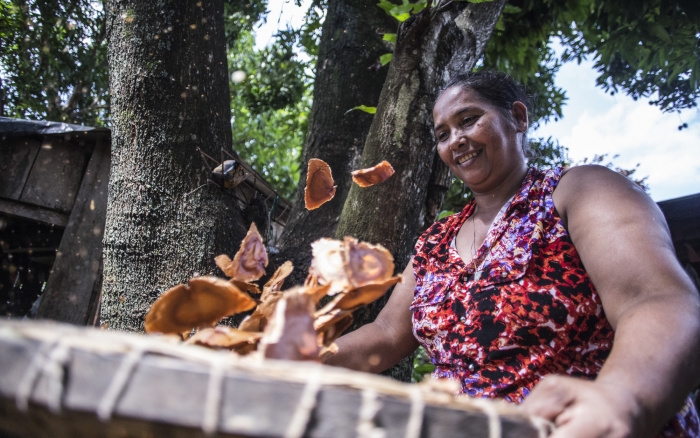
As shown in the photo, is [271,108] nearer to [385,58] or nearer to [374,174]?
[385,58]

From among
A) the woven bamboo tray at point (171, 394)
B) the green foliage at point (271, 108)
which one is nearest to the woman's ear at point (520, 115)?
the woven bamboo tray at point (171, 394)

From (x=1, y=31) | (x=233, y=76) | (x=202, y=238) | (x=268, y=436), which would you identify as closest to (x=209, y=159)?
(x=202, y=238)

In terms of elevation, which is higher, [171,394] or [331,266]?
[331,266]

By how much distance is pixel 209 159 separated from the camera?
1.59 metres

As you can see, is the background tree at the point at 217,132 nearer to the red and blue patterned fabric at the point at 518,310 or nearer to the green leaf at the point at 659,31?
the red and blue patterned fabric at the point at 518,310

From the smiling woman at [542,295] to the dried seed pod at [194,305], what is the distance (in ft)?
1.74

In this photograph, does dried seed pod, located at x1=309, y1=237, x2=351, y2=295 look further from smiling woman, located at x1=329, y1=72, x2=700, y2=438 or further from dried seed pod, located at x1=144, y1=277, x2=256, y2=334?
smiling woman, located at x1=329, y1=72, x2=700, y2=438

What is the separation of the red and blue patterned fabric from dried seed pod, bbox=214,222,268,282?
1.89 ft

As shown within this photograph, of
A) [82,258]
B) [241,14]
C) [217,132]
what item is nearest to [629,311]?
[217,132]

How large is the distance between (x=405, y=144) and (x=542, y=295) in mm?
804

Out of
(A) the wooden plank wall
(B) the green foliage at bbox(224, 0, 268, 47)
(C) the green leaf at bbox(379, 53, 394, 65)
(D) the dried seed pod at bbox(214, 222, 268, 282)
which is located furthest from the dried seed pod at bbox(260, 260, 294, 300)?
(B) the green foliage at bbox(224, 0, 268, 47)

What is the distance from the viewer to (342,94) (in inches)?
95.2

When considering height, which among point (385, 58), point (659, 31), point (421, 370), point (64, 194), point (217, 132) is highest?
point (659, 31)

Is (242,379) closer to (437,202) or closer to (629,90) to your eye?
(437,202)
